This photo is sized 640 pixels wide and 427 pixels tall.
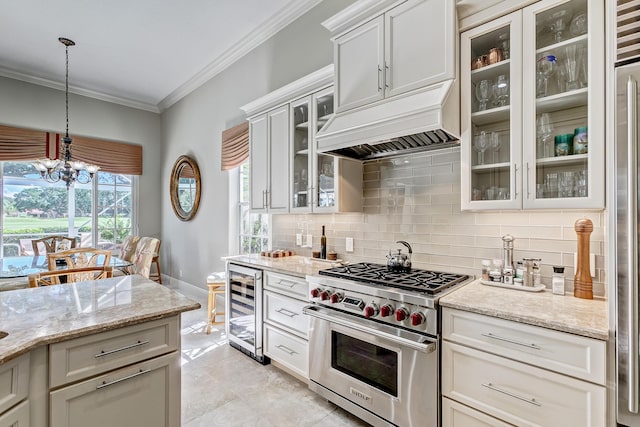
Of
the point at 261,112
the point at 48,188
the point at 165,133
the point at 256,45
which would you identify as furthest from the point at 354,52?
the point at 48,188

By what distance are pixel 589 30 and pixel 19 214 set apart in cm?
673

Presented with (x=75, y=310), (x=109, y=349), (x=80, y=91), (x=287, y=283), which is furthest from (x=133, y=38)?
(x=109, y=349)

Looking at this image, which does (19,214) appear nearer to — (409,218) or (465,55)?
(409,218)

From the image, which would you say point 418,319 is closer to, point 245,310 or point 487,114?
point 487,114

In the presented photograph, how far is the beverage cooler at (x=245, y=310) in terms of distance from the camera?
9.05 feet

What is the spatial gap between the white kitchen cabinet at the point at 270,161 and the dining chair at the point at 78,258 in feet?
5.72

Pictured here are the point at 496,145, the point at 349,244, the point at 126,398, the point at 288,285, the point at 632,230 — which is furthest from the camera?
the point at 349,244

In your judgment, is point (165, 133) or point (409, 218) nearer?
point (409, 218)

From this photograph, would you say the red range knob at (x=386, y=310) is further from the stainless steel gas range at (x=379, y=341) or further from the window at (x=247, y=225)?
the window at (x=247, y=225)

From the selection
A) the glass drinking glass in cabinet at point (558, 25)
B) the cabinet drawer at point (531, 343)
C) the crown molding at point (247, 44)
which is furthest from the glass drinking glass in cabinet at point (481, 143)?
the crown molding at point (247, 44)

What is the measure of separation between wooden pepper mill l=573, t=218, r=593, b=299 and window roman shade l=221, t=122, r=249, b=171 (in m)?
3.16

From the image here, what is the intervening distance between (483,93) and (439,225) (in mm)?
901

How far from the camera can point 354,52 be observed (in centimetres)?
231

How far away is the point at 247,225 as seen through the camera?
4.22 m
